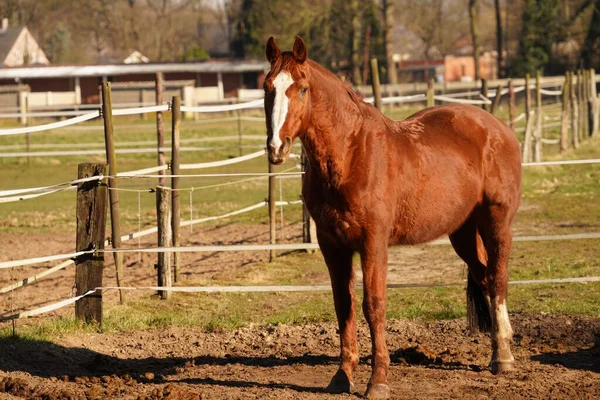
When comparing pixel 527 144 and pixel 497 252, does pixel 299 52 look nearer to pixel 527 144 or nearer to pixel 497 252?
pixel 497 252

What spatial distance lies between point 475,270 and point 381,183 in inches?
61.2

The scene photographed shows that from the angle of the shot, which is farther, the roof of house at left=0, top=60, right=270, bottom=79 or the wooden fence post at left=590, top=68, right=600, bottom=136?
the roof of house at left=0, top=60, right=270, bottom=79

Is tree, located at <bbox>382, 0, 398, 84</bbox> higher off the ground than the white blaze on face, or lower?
higher

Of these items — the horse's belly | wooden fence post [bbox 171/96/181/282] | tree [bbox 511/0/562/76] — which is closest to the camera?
the horse's belly

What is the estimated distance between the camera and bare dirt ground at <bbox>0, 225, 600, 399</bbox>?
5609 millimetres

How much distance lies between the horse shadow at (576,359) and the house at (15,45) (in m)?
56.4

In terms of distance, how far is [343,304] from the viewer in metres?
5.94

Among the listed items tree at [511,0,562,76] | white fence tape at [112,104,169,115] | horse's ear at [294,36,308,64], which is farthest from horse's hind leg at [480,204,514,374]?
tree at [511,0,562,76]

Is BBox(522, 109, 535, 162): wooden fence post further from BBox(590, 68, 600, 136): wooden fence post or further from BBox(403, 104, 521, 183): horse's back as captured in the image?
BBox(403, 104, 521, 183): horse's back

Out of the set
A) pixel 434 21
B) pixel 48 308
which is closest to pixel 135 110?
pixel 48 308

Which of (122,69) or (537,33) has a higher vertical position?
(537,33)

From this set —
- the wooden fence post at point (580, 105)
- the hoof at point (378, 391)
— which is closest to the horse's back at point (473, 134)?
the hoof at point (378, 391)

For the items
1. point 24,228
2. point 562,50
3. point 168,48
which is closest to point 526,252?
point 24,228

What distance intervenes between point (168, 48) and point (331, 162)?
69.2 metres
